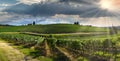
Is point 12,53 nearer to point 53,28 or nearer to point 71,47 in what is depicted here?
point 71,47

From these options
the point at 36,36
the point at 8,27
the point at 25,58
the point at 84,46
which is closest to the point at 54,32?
the point at 36,36

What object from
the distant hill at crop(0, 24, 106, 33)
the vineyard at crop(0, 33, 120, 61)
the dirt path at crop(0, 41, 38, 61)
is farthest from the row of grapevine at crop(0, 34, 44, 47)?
the dirt path at crop(0, 41, 38, 61)

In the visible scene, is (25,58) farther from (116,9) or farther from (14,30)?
(116,9)

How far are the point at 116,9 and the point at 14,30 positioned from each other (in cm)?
2108

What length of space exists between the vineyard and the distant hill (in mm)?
2268

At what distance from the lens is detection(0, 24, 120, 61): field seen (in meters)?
48.0

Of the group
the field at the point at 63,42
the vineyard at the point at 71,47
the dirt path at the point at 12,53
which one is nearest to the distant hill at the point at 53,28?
the field at the point at 63,42

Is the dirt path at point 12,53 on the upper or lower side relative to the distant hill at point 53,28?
A: lower

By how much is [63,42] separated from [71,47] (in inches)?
162

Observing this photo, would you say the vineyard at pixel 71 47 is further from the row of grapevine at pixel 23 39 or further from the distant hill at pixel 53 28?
the distant hill at pixel 53 28

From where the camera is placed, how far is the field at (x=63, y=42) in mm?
48031

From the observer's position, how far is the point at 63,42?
57531 millimetres

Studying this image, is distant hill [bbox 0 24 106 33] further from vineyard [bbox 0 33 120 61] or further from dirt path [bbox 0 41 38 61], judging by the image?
dirt path [bbox 0 41 38 61]

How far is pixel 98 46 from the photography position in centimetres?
5369
